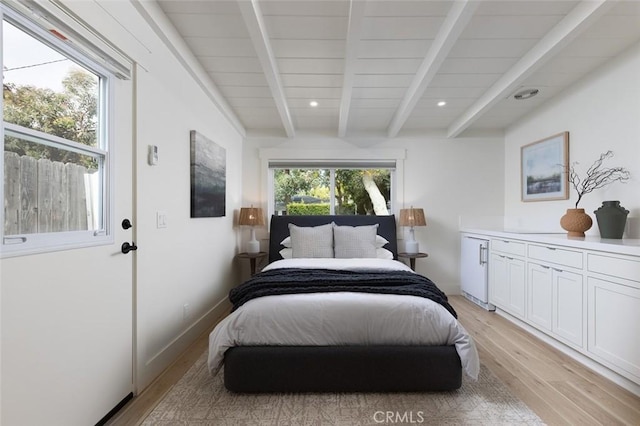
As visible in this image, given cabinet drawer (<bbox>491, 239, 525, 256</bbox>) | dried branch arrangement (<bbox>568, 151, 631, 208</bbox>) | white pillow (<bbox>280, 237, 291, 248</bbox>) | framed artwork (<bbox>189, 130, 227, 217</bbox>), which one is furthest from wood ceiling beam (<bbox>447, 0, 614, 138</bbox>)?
framed artwork (<bbox>189, 130, 227, 217</bbox>)

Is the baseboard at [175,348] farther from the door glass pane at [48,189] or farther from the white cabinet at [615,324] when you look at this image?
the white cabinet at [615,324]

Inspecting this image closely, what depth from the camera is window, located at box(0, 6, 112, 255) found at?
1.11 meters

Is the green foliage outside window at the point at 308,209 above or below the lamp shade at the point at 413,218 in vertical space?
above

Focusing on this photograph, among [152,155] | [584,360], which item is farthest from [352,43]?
[584,360]

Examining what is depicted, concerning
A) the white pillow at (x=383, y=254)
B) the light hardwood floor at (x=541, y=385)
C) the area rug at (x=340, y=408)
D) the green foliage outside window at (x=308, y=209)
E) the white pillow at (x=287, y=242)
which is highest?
the green foliage outside window at (x=308, y=209)

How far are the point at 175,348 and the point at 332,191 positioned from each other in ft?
8.98

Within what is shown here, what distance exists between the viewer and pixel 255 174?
412cm

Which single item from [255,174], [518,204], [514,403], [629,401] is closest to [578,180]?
→ [518,204]

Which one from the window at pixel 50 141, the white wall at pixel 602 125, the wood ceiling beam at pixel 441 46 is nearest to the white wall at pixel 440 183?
the white wall at pixel 602 125

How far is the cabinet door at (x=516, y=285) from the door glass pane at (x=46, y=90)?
3.58m

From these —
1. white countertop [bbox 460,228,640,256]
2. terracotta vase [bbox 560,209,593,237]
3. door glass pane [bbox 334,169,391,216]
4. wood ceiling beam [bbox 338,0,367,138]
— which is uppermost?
wood ceiling beam [bbox 338,0,367,138]

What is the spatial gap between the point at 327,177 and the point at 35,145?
3.35 m

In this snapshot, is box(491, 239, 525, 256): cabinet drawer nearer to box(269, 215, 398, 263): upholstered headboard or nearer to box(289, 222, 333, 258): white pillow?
box(269, 215, 398, 263): upholstered headboard

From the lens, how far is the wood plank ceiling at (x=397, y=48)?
6.03ft
